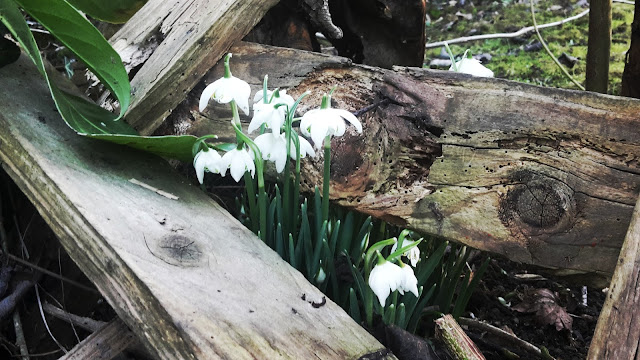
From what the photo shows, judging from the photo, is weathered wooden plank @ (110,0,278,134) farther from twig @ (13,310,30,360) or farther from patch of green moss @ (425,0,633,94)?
patch of green moss @ (425,0,633,94)

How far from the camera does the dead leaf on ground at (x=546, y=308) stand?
1.80m

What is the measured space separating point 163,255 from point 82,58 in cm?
64

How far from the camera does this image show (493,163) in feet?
4.55

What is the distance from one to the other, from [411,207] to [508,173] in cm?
23

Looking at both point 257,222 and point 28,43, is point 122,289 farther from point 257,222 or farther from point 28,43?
point 28,43

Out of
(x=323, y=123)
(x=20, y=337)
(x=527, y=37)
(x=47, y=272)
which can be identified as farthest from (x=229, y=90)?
(x=527, y=37)

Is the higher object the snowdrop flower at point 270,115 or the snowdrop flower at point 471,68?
the snowdrop flower at point 471,68

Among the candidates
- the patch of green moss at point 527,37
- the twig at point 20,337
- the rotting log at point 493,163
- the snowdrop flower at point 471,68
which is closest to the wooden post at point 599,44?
the patch of green moss at point 527,37

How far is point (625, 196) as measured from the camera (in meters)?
1.27

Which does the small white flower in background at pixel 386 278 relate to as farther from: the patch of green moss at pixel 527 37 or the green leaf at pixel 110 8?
the patch of green moss at pixel 527 37

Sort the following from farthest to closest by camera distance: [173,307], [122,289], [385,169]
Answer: [385,169], [122,289], [173,307]

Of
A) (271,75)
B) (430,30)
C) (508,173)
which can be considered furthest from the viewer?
(430,30)

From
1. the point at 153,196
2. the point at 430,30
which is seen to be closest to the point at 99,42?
the point at 153,196

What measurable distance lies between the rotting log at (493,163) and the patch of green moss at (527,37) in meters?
1.68
